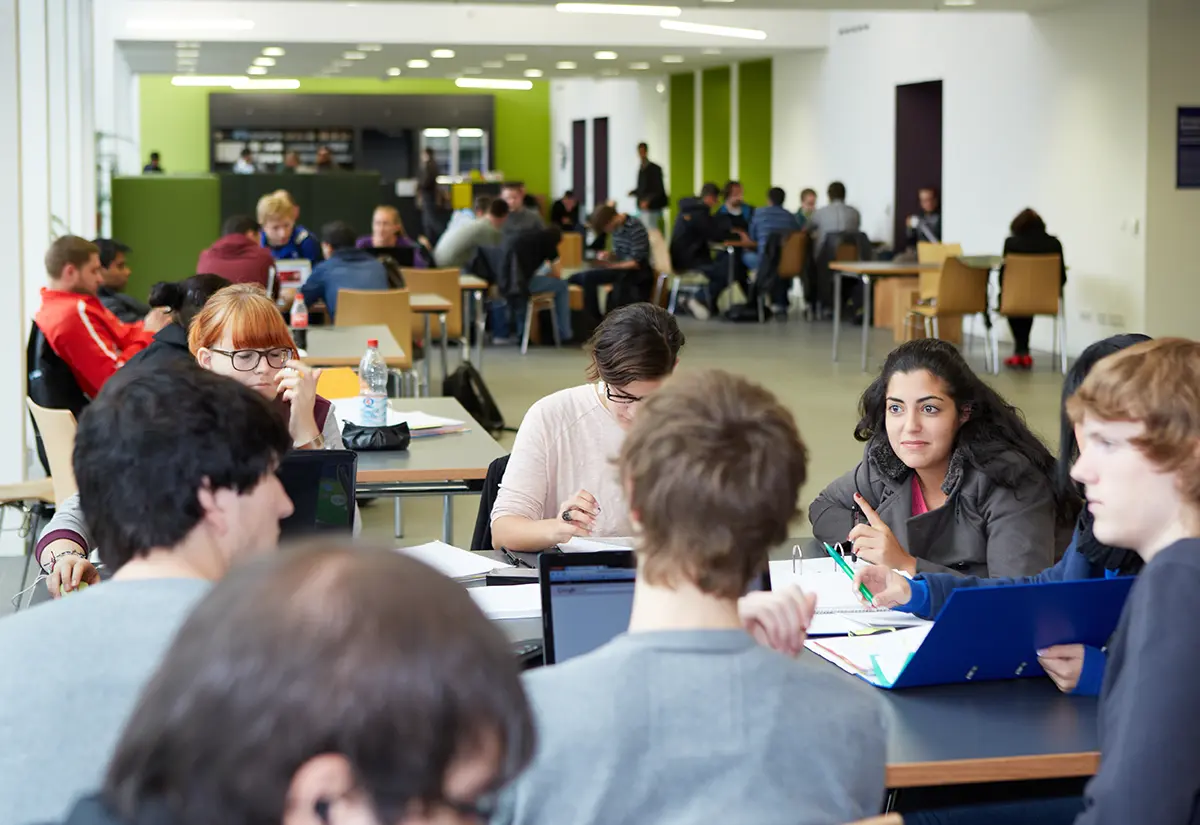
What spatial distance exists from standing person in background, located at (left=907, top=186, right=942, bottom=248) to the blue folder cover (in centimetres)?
1242

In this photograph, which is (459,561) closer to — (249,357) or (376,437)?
(249,357)

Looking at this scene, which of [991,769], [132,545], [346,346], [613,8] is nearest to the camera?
[132,545]

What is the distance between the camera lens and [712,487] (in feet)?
4.56

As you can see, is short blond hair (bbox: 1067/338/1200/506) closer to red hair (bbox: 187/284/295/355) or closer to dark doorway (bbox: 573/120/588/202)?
red hair (bbox: 187/284/295/355)

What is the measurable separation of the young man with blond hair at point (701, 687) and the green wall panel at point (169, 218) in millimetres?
12149

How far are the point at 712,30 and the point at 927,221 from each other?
3741mm

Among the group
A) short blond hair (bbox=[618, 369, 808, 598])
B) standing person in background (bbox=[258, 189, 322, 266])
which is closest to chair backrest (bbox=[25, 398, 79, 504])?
short blond hair (bbox=[618, 369, 808, 598])

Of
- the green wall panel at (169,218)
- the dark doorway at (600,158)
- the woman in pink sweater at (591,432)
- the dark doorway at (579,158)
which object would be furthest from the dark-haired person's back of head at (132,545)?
the dark doorway at (579,158)

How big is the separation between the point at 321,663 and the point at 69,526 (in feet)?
7.15

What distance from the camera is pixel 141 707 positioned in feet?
2.59

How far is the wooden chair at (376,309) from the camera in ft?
26.9

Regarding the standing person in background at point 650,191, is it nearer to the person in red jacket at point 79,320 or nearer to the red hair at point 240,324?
the person in red jacket at point 79,320

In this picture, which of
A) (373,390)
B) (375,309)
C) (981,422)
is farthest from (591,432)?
(375,309)

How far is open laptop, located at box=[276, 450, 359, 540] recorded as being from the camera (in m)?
2.33
